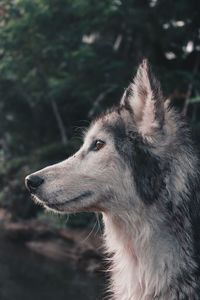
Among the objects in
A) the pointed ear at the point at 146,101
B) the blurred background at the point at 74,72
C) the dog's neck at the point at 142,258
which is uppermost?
the pointed ear at the point at 146,101

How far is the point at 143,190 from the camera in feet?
10.0

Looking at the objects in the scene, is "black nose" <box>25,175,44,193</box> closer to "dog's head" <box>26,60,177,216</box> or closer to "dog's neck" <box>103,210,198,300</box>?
"dog's head" <box>26,60,177,216</box>

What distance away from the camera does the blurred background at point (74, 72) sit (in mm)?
9859

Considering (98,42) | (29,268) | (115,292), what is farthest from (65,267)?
(98,42)

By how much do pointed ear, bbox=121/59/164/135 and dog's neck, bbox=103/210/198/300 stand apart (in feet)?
2.57

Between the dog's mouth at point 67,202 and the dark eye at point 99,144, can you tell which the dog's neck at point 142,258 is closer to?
the dog's mouth at point 67,202

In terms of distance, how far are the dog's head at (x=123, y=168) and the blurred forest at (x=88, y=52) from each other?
6.91 m

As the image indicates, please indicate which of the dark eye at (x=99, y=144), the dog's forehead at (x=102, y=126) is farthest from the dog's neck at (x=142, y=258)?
the dog's forehead at (x=102, y=126)

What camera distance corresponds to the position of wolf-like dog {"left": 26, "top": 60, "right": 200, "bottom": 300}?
2961mm

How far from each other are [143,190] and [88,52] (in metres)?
10.6

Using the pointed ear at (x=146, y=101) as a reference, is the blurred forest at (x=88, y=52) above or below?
below

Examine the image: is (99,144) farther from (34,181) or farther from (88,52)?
(88,52)

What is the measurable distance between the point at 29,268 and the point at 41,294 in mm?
1947

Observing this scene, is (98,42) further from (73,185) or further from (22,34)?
(73,185)
